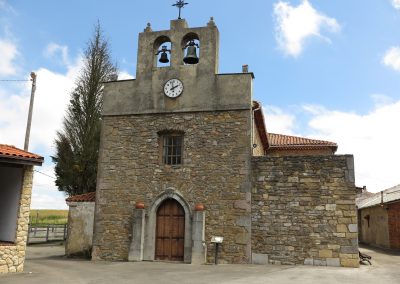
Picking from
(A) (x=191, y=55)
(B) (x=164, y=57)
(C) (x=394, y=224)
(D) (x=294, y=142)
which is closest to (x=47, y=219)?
(D) (x=294, y=142)

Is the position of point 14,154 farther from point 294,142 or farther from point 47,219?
point 47,219

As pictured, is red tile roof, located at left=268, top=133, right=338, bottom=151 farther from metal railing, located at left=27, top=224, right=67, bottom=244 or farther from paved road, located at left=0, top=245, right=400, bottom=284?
metal railing, located at left=27, top=224, right=67, bottom=244

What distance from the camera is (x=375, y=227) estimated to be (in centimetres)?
2248

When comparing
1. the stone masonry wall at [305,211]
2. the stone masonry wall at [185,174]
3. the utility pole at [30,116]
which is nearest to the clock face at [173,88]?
the stone masonry wall at [185,174]

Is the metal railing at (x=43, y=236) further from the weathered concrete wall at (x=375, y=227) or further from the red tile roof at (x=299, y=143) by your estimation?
the weathered concrete wall at (x=375, y=227)

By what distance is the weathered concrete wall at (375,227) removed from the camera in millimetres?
20284

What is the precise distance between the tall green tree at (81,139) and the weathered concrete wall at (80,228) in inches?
249

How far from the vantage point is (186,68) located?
13719 mm

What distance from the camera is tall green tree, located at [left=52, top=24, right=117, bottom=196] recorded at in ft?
69.7

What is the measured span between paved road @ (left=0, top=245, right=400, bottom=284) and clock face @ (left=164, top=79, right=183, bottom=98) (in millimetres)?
5768

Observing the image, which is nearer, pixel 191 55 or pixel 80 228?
pixel 191 55

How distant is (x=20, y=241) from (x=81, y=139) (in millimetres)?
12176

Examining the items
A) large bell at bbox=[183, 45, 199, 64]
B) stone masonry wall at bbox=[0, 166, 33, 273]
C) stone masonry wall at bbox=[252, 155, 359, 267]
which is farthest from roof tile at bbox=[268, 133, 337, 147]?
stone masonry wall at bbox=[0, 166, 33, 273]

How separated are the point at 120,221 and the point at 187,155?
326cm
